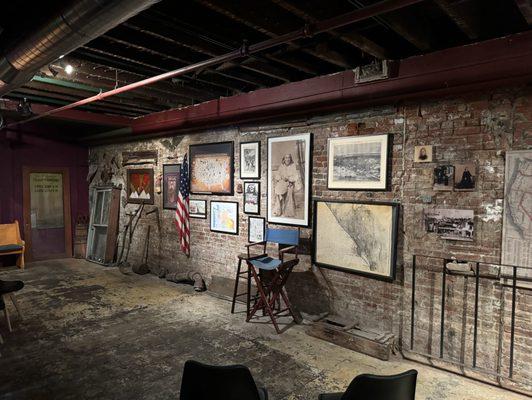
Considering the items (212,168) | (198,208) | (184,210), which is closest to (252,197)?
(212,168)

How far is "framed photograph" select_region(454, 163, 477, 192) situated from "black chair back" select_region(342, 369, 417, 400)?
2.15 m

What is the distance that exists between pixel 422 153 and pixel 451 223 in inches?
28.6

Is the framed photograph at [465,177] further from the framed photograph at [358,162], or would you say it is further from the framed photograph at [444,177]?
the framed photograph at [358,162]

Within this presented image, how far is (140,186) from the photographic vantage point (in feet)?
24.5

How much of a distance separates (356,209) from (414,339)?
1453mm

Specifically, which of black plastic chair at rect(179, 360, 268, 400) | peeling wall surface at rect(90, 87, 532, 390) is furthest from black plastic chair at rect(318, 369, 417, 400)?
peeling wall surface at rect(90, 87, 532, 390)

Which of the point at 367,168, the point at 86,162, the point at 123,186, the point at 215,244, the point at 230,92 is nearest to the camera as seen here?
the point at 367,168

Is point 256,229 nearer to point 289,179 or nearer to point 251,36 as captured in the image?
point 289,179

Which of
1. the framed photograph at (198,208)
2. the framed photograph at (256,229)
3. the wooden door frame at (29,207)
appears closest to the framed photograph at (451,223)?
the framed photograph at (256,229)

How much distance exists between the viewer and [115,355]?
12.1 ft

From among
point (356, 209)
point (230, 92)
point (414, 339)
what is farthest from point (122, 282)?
point (414, 339)

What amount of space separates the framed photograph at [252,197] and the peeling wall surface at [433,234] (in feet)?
2.86

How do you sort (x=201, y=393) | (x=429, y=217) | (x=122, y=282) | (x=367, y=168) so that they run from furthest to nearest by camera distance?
(x=122, y=282) → (x=367, y=168) → (x=429, y=217) → (x=201, y=393)

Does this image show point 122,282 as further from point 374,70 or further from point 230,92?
point 374,70
